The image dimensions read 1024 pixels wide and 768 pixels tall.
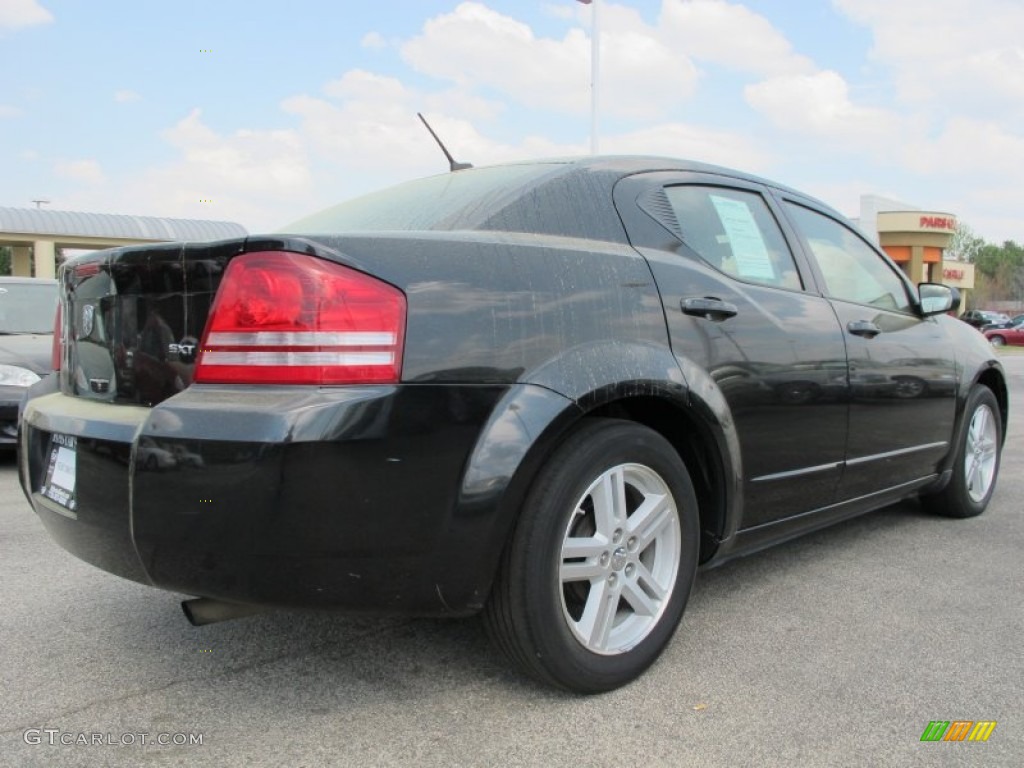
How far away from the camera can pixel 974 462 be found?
15.0ft

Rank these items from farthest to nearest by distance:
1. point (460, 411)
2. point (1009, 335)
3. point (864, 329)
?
point (1009, 335) → point (864, 329) → point (460, 411)

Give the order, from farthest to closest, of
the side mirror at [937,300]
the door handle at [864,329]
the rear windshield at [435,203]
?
the side mirror at [937,300]
the door handle at [864,329]
the rear windshield at [435,203]

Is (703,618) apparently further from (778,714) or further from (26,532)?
(26,532)

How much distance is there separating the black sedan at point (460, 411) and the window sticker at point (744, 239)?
17 mm

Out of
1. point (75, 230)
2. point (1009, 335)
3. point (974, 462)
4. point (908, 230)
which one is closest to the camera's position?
point (974, 462)

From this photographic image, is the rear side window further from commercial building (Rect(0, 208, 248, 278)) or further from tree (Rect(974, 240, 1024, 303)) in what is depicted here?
tree (Rect(974, 240, 1024, 303))

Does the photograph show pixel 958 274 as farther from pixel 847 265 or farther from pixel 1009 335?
pixel 847 265

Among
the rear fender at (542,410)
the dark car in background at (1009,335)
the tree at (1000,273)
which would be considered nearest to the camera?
the rear fender at (542,410)

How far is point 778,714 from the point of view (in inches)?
90.6

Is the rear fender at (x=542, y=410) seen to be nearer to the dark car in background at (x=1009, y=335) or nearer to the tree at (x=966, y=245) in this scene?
the dark car in background at (x=1009, y=335)

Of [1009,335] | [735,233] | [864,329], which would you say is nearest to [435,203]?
[735,233]

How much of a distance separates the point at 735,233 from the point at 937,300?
148 centimetres

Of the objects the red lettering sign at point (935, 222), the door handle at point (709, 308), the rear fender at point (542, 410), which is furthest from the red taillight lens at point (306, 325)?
the red lettering sign at point (935, 222)

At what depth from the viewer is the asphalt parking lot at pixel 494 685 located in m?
2.12
